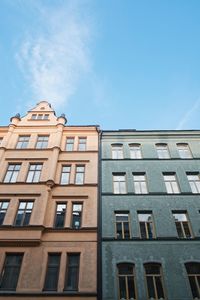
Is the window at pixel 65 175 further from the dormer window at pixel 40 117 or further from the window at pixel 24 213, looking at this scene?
the dormer window at pixel 40 117

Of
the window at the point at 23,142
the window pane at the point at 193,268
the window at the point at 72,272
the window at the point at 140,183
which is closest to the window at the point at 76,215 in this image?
the window at the point at 72,272

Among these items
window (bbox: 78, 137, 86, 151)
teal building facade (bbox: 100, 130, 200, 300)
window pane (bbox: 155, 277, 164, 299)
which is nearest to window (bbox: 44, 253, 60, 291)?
teal building facade (bbox: 100, 130, 200, 300)

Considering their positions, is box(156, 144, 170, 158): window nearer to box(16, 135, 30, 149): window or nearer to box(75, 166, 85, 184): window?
box(75, 166, 85, 184): window

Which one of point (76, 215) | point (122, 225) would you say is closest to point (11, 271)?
point (76, 215)

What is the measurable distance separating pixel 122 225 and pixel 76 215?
3409mm

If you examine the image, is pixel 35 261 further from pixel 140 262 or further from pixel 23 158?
pixel 23 158

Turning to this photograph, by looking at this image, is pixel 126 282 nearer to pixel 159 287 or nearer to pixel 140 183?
pixel 159 287

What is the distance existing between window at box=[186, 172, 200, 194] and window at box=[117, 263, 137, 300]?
817 cm

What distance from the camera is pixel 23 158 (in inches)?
886

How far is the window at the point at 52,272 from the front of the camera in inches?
611

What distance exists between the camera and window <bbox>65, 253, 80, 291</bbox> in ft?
51.1

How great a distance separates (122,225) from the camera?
18.4m

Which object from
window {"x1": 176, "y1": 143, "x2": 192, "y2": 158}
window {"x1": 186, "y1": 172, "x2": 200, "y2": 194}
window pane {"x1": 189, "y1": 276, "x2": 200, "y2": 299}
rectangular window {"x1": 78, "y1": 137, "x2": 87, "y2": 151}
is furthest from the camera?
rectangular window {"x1": 78, "y1": 137, "x2": 87, "y2": 151}

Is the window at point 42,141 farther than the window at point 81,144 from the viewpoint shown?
No
